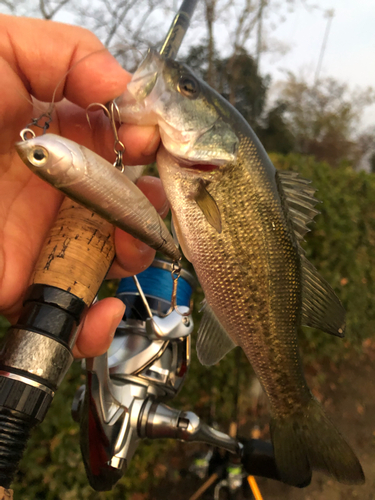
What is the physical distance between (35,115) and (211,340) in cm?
116

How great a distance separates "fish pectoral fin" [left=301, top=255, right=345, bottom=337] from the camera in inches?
51.6

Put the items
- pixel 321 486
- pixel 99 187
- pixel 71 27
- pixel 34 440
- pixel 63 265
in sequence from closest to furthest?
pixel 99 187 → pixel 63 265 → pixel 71 27 → pixel 34 440 → pixel 321 486

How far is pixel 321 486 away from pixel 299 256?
2876 millimetres

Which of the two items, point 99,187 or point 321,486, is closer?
point 99,187

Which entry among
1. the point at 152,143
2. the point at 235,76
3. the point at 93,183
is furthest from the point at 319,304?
the point at 235,76

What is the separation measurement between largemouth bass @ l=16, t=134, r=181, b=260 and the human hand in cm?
25

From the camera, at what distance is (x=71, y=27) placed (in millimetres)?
1033

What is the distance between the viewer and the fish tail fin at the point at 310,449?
49.6 inches

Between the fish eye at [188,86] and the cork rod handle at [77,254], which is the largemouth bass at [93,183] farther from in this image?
the fish eye at [188,86]

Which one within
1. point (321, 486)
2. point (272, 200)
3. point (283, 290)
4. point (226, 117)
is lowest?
point (321, 486)

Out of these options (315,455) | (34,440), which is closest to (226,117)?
(315,455)

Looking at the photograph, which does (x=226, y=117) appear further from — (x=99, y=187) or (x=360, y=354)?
(x=360, y=354)

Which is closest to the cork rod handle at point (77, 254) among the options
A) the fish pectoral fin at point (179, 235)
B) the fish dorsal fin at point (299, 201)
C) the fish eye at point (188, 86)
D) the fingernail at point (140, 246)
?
the fingernail at point (140, 246)

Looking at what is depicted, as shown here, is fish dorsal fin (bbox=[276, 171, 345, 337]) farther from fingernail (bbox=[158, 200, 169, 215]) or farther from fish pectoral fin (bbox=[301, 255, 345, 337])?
fingernail (bbox=[158, 200, 169, 215])
